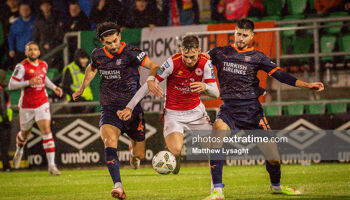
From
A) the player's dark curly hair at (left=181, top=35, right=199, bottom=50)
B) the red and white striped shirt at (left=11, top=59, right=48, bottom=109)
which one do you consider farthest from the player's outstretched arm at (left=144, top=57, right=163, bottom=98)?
the red and white striped shirt at (left=11, top=59, right=48, bottom=109)

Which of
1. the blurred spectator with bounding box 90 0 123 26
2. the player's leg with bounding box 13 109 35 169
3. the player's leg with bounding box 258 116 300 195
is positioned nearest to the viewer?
the player's leg with bounding box 258 116 300 195

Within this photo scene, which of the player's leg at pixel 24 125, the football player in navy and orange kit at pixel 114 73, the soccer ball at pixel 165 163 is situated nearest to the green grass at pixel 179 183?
the soccer ball at pixel 165 163

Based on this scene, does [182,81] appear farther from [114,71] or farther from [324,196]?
[324,196]

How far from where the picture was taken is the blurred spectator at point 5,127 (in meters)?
13.1

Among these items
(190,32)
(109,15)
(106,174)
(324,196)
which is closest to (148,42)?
(190,32)

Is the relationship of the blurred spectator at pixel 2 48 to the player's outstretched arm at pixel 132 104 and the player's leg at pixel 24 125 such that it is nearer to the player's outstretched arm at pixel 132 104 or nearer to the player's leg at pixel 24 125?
the player's leg at pixel 24 125

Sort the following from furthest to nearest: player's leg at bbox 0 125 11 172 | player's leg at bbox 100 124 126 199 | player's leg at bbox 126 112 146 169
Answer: player's leg at bbox 0 125 11 172
player's leg at bbox 126 112 146 169
player's leg at bbox 100 124 126 199

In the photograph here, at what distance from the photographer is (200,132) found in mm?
8031

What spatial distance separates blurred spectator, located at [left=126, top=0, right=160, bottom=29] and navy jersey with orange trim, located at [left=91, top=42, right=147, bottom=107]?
5.98 metres

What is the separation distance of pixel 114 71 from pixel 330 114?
5.56 m

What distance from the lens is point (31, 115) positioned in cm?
1202

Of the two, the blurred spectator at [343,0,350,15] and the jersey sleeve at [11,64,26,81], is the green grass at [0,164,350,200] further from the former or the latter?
the blurred spectator at [343,0,350,15]

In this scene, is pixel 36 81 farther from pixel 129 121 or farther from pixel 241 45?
pixel 241 45

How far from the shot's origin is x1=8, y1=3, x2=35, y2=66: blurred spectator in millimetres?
15742
